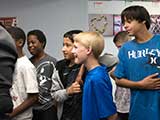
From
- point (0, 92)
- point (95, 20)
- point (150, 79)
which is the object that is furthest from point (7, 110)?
point (95, 20)

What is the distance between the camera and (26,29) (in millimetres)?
3332

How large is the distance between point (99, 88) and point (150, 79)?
1.12 ft

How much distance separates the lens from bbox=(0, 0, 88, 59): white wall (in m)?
3.32

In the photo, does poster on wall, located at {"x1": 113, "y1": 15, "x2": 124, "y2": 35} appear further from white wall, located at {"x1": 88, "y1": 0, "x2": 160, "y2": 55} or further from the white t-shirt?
the white t-shirt

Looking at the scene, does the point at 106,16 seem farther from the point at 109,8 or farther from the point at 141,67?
the point at 141,67

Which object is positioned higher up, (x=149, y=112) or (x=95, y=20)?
(x=95, y=20)

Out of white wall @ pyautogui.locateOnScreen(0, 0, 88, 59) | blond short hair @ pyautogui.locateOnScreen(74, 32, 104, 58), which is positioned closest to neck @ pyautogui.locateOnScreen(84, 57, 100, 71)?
blond short hair @ pyautogui.locateOnScreen(74, 32, 104, 58)

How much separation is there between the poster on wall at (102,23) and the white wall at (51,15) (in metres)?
0.10

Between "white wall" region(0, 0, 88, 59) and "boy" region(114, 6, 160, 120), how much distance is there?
1406mm

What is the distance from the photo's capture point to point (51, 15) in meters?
3.38

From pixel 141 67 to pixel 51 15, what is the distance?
1682 millimetres

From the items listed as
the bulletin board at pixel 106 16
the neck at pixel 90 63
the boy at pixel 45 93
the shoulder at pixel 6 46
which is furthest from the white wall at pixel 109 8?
the shoulder at pixel 6 46

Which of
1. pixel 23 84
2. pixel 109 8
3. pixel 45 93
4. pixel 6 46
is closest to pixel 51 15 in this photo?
pixel 109 8

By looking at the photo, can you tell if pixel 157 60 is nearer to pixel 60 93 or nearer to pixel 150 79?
pixel 150 79
